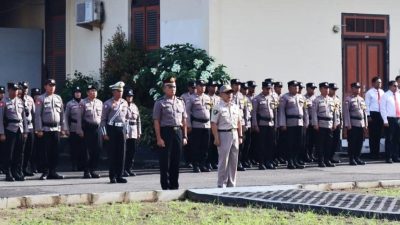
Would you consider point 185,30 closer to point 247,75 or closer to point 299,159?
point 247,75

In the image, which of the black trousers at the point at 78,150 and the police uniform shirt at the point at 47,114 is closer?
the police uniform shirt at the point at 47,114

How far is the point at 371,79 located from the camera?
24.2 meters

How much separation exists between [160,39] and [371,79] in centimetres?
604

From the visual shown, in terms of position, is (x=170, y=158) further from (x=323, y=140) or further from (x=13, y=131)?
(x=323, y=140)

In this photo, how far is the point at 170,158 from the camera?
48.8ft

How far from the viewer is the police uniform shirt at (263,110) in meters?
20.1

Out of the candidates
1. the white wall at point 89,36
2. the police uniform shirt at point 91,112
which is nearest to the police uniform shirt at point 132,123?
the police uniform shirt at point 91,112

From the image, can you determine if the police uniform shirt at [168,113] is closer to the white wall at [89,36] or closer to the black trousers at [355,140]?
the black trousers at [355,140]

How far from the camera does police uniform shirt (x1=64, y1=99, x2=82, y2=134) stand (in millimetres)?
18969

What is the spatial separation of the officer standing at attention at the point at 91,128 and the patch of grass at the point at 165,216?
220 inches

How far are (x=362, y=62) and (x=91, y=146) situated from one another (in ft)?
30.4

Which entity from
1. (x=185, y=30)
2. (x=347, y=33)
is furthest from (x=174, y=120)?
(x=347, y=33)

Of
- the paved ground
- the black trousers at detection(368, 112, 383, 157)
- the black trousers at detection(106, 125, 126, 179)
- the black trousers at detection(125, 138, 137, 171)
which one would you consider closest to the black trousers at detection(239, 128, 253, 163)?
the paved ground

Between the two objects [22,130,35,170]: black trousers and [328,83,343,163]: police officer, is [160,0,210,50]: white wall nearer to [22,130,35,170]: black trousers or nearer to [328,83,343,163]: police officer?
[328,83,343,163]: police officer
